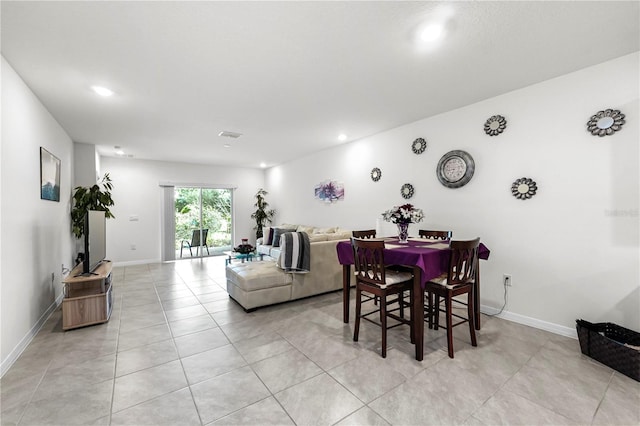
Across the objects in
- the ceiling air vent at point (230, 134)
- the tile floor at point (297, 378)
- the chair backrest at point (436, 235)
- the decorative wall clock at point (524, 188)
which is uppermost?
the ceiling air vent at point (230, 134)

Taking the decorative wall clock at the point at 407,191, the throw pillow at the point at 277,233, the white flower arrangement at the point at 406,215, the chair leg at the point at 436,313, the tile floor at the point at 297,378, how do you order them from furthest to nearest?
the throw pillow at the point at 277,233 → the decorative wall clock at the point at 407,191 → the white flower arrangement at the point at 406,215 → the chair leg at the point at 436,313 → the tile floor at the point at 297,378

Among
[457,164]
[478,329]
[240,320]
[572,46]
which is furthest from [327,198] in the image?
[572,46]

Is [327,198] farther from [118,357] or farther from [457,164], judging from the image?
[118,357]

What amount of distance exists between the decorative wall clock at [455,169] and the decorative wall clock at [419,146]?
36 centimetres

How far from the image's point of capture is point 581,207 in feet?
8.74

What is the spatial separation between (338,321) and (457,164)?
249 cm

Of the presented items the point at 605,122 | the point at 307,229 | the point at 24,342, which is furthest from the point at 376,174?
the point at 24,342

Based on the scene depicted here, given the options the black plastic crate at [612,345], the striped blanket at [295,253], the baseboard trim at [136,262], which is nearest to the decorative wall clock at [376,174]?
the striped blanket at [295,253]

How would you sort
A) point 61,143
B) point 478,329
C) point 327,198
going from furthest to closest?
point 327,198 → point 61,143 → point 478,329

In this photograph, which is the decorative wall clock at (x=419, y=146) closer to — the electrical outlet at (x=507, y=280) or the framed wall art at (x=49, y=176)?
the electrical outlet at (x=507, y=280)

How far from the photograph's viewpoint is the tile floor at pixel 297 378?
1695 mm

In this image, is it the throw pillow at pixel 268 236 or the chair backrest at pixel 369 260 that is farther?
the throw pillow at pixel 268 236

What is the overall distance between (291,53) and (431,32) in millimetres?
1095

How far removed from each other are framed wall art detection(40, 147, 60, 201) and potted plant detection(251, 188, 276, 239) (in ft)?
15.9
